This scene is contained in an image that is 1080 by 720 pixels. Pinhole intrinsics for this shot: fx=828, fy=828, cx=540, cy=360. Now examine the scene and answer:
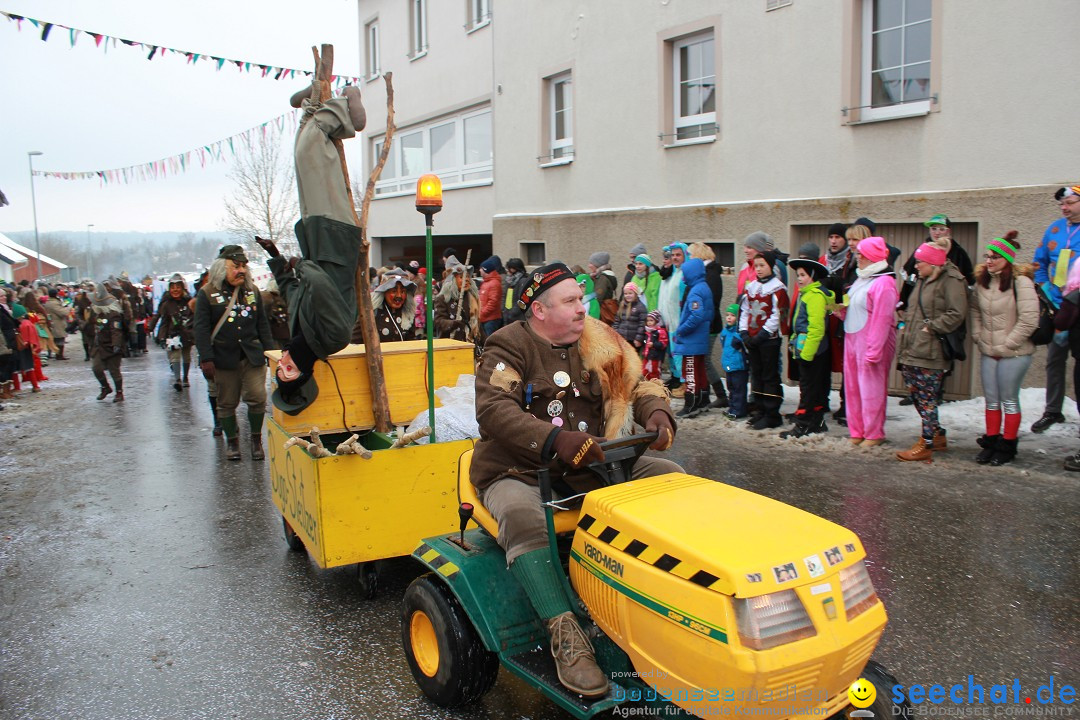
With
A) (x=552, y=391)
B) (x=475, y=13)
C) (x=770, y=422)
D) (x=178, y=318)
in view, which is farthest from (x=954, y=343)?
(x=475, y=13)

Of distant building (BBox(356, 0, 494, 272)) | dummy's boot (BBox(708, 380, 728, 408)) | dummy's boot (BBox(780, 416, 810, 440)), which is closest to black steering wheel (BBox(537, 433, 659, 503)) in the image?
dummy's boot (BBox(780, 416, 810, 440))

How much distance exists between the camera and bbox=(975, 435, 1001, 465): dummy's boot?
23.3 ft

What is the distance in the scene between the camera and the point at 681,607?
2.57 metres

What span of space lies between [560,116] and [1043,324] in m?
10.7

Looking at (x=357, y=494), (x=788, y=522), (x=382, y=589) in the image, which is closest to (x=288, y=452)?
(x=357, y=494)

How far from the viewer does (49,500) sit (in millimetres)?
7137

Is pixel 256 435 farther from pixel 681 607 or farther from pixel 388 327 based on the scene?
pixel 681 607

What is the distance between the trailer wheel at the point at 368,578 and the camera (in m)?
4.76

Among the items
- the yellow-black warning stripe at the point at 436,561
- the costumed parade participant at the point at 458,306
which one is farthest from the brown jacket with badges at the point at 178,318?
the yellow-black warning stripe at the point at 436,561

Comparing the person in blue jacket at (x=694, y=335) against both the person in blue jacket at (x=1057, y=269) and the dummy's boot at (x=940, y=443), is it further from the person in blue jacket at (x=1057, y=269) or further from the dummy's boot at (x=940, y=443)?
the person in blue jacket at (x=1057, y=269)

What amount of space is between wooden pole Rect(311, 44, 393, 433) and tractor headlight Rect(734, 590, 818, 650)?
3199 mm

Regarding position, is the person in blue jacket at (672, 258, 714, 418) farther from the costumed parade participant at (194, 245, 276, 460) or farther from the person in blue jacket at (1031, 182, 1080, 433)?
the costumed parade participant at (194, 245, 276, 460)

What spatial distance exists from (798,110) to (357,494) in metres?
8.59

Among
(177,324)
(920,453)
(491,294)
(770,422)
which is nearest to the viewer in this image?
(920,453)
